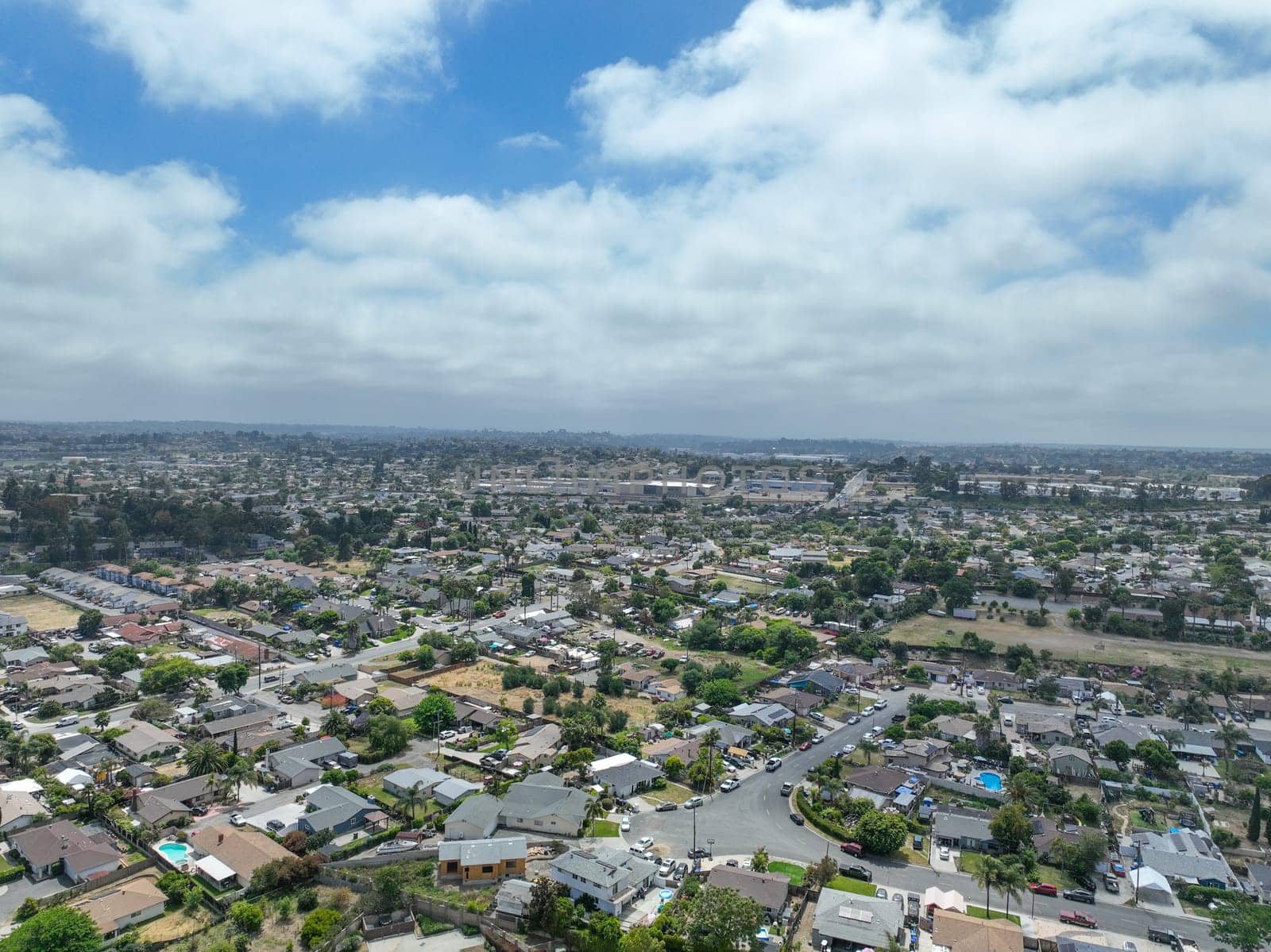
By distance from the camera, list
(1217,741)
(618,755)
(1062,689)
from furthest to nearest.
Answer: (1062,689), (1217,741), (618,755)

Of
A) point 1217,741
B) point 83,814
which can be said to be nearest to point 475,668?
point 83,814

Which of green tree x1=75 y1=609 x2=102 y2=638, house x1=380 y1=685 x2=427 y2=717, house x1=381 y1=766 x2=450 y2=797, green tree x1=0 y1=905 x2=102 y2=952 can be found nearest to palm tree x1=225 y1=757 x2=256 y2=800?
house x1=381 y1=766 x2=450 y2=797

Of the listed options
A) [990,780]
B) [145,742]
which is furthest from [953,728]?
[145,742]

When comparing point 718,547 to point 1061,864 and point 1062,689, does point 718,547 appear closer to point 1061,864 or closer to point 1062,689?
point 1062,689

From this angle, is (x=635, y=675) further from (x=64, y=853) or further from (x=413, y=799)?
(x=64, y=853)

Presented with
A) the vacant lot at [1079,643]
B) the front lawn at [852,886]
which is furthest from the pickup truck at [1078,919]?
the vacant lot at [1079,643]

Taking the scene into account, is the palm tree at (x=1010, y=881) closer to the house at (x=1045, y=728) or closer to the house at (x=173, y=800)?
the house at (x=1045, y=728)

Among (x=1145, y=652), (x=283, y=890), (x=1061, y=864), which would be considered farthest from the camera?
(x=1145, y=652)
